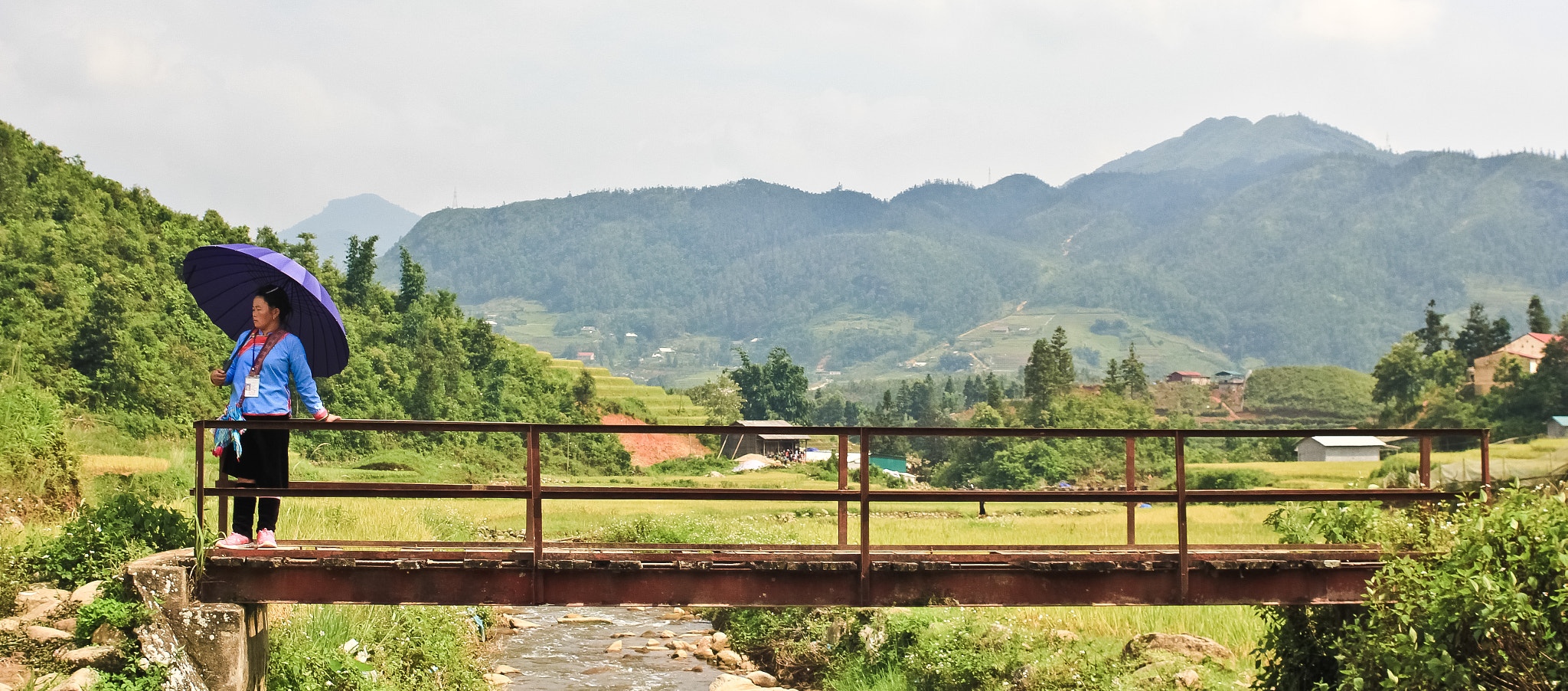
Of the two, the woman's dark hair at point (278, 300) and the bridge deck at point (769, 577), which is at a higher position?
the woman's dark hair at point (278, 300)

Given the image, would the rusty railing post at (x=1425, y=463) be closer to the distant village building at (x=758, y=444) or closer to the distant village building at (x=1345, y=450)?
the distant village building at (x=758, y=444)

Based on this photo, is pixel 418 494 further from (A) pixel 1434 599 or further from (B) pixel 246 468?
(A) pixel 1434 599

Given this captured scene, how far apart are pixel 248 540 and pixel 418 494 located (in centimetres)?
185

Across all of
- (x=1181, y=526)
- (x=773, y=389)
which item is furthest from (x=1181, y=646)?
(x=773, y=389)

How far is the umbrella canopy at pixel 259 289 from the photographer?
961cm

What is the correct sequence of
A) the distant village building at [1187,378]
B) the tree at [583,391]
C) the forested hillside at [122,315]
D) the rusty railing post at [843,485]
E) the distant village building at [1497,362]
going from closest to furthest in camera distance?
the rusty railing post at [843,485] < the forested hillside at [122,315] < the tree at [583,391] < the distant village building at [1497,362] < the distant village building at [1187,378]

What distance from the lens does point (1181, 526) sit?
941cm

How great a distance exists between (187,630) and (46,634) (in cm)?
→ 170

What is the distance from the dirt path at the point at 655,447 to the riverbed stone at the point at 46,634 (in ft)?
220

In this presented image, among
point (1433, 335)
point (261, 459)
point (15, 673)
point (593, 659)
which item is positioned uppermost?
point (1433, 335)

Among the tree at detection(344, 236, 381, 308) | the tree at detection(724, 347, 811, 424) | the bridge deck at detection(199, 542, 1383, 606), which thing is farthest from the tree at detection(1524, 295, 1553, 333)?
the bridge deck at detection(199, 542, 1383, 606)

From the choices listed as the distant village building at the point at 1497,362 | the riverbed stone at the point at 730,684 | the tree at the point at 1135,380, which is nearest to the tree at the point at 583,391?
the tree at the point at 1135,380

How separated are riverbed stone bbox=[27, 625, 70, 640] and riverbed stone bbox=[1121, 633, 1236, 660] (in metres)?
11.3

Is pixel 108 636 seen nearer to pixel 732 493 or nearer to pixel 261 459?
pixel 261 459
